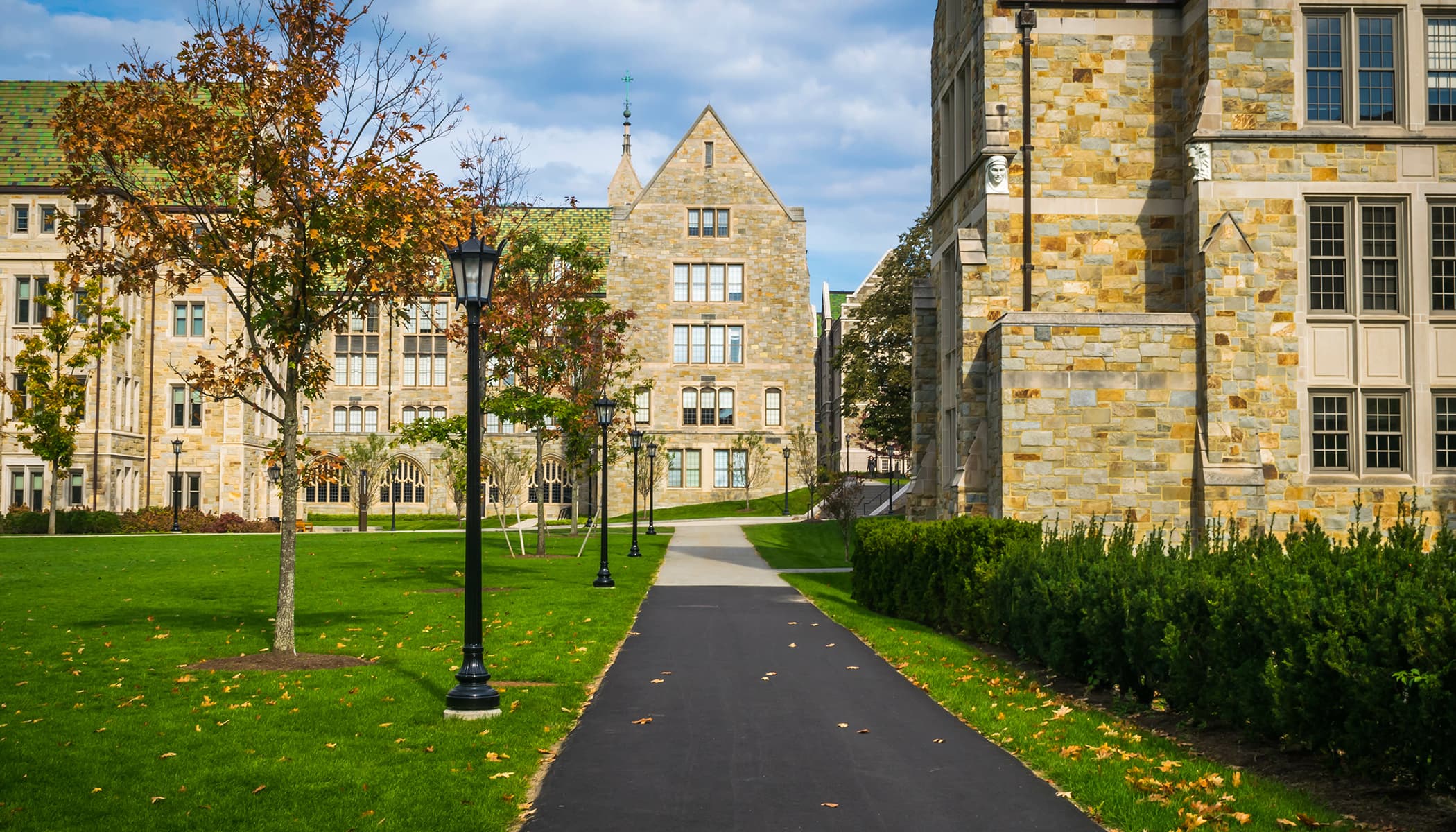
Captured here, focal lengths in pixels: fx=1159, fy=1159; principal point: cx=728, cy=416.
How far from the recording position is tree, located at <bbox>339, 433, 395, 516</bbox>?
5847 cm

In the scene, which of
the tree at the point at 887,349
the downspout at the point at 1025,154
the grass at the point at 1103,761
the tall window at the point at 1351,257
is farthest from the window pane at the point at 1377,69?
the tree at the point at 887,349

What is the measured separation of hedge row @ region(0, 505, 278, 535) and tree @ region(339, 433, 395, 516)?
8089 millimetres

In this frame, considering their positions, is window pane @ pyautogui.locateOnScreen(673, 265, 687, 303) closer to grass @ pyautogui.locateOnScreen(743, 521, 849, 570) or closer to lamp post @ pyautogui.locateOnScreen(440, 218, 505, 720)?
grass @ pyautogui.locateOnScreen(743, 521, 849, 570)

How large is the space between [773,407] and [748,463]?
3.39 meters

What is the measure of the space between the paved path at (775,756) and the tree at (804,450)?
44.6 metres

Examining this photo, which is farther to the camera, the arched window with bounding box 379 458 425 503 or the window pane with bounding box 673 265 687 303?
the arched window with bounding box 379 458 425 503

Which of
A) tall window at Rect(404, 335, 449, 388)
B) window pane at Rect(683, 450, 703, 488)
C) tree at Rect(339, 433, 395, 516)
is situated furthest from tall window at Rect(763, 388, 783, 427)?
tall window at Rect(404, 335, 449, 388)

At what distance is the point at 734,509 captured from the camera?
194ft

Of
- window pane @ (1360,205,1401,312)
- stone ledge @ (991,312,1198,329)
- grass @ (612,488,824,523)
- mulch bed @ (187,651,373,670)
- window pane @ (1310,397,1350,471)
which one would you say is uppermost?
window pane @ (1360,205,1401,312)

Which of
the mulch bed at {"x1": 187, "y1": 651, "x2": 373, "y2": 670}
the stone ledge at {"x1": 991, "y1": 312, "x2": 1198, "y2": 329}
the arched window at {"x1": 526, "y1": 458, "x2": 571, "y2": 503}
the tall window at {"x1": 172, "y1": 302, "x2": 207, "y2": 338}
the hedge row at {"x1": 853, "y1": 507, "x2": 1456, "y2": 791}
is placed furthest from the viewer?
the arched window at {"x1": 526, "y1": 458, "x2": 571, "y2": 503}

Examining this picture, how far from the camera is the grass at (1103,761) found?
6566mm

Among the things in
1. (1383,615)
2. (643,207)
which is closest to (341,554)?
(1383,615)

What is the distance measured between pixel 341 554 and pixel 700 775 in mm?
25933

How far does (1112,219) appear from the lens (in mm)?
21047
